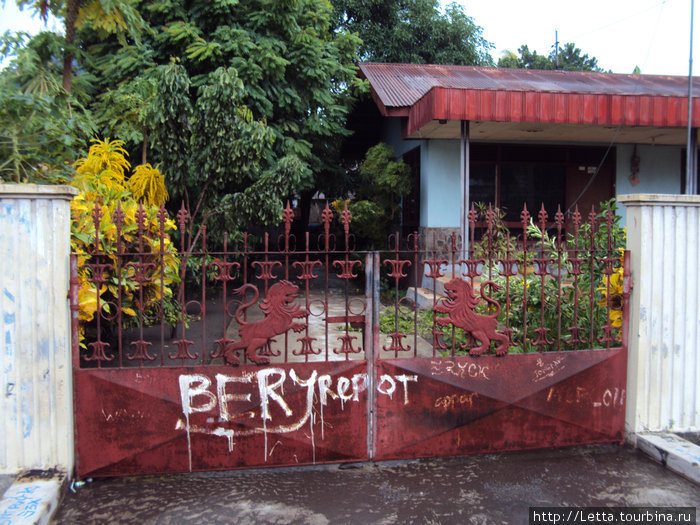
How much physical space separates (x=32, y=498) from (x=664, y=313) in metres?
4.53

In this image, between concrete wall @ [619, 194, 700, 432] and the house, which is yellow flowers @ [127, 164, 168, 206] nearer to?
the house

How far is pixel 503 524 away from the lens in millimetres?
3371

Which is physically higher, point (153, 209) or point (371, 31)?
point (371, 31)

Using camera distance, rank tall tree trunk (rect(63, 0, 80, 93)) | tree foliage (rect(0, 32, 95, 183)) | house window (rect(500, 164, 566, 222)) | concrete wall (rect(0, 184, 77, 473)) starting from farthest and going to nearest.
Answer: house window (rect(500, 164, 566, 222)), tall tree trunk (rect(63, 0, 80, 93)), tree foliage (rect(0, 32, 95, 183)), concrete wall (rect(0, 184, 77, 473))

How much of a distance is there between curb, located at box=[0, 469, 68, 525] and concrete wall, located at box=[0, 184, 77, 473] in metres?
0.08

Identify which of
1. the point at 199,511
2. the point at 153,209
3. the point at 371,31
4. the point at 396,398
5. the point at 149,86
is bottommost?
the point at 199,511

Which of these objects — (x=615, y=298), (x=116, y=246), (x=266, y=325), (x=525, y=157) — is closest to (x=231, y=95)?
(x=116, y=246)

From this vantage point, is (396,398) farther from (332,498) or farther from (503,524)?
(503,524)

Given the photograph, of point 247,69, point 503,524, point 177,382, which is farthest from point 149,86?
point 503,524

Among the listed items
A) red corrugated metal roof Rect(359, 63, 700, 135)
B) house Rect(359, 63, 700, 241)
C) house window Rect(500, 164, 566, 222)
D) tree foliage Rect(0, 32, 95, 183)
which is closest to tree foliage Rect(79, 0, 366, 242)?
house Rect(359, 63, 700, 241)

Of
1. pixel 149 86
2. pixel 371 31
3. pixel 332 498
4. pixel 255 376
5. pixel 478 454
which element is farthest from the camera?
pixel 371 31

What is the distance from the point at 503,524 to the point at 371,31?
1678 centimetres

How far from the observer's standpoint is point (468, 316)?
13.8 ft

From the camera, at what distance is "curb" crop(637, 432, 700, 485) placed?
154 inches
